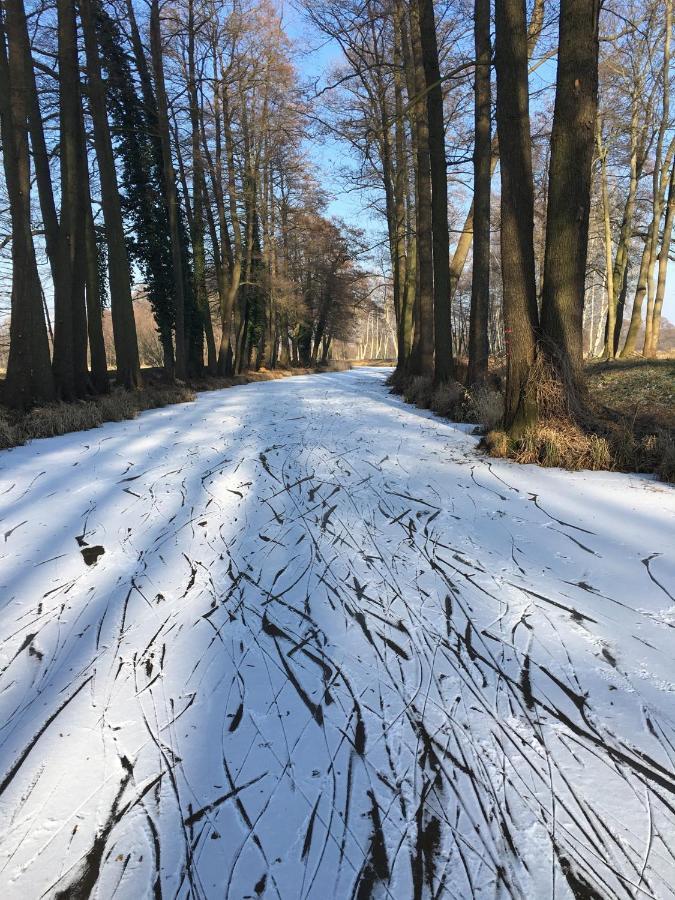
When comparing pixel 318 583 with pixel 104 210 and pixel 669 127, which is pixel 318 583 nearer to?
pixel 104 210

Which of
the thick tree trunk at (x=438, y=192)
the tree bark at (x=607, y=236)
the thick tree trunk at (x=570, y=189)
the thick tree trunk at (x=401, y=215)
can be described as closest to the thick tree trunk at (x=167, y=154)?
the thick tree trunk at (x=401, y=215)

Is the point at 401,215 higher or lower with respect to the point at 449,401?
higher

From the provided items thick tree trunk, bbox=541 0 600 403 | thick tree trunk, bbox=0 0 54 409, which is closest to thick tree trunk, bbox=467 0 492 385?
thick tree trunk, bbox=541 0 600 403

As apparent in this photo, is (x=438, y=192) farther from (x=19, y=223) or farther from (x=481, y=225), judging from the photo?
(x=19, y=223)

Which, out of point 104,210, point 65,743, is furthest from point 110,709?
point 104,210

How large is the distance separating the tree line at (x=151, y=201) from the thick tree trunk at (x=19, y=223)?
0.08 feet

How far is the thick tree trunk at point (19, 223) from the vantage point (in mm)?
8391

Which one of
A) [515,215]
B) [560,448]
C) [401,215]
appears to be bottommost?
[560,448]

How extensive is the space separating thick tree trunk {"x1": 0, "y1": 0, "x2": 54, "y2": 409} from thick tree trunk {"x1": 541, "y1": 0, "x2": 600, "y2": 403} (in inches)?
340

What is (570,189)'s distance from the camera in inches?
204

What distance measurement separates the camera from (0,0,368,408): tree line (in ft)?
28.9

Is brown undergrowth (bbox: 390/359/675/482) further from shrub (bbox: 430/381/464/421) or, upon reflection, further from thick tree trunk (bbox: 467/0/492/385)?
thick tree trunk (bbox: 467/0/492/385)

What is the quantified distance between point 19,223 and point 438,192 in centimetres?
806

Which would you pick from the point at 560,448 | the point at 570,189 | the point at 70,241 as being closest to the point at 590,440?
the point at 560,448
